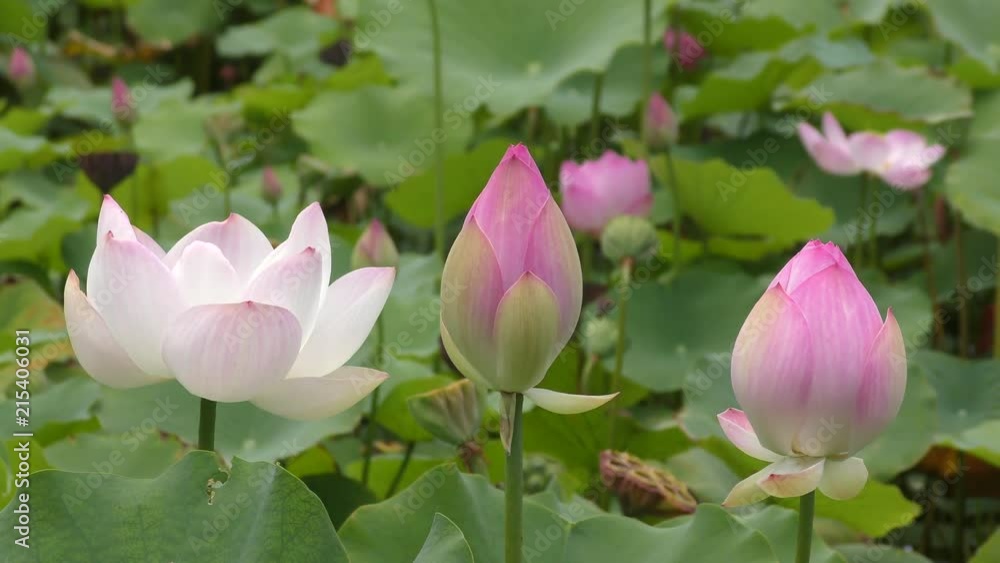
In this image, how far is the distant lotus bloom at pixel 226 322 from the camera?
1.71ft

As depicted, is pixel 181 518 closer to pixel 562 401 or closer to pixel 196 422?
pixel 562 401

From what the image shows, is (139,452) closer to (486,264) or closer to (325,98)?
(486,264)

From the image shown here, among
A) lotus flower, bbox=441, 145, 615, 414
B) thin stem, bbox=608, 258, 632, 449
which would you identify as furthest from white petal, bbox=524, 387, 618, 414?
thin stem, bbox=608, 258, 632, 449

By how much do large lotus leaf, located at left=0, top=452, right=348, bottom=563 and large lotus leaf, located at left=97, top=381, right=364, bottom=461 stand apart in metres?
0.36

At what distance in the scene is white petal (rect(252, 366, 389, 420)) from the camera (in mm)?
546

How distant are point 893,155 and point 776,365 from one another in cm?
107

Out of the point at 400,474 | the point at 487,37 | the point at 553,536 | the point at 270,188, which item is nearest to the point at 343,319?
the point at 553,536

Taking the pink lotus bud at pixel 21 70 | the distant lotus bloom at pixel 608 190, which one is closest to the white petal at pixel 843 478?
the distant lotus bloom at pixel 608 190

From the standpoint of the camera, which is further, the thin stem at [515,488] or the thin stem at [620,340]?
the thin stem at [620,340]

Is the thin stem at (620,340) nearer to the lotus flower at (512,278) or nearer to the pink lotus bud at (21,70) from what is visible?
the lotus flower at (512,278)

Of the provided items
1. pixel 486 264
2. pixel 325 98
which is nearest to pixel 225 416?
pixel 486 264

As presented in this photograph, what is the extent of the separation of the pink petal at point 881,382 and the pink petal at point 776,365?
0.02m

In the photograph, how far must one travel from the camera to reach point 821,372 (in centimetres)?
48

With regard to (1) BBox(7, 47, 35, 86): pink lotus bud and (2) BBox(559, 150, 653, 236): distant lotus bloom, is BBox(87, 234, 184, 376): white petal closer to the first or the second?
(2) BBox(559, 150, 653, 236): distant lotus bloom
